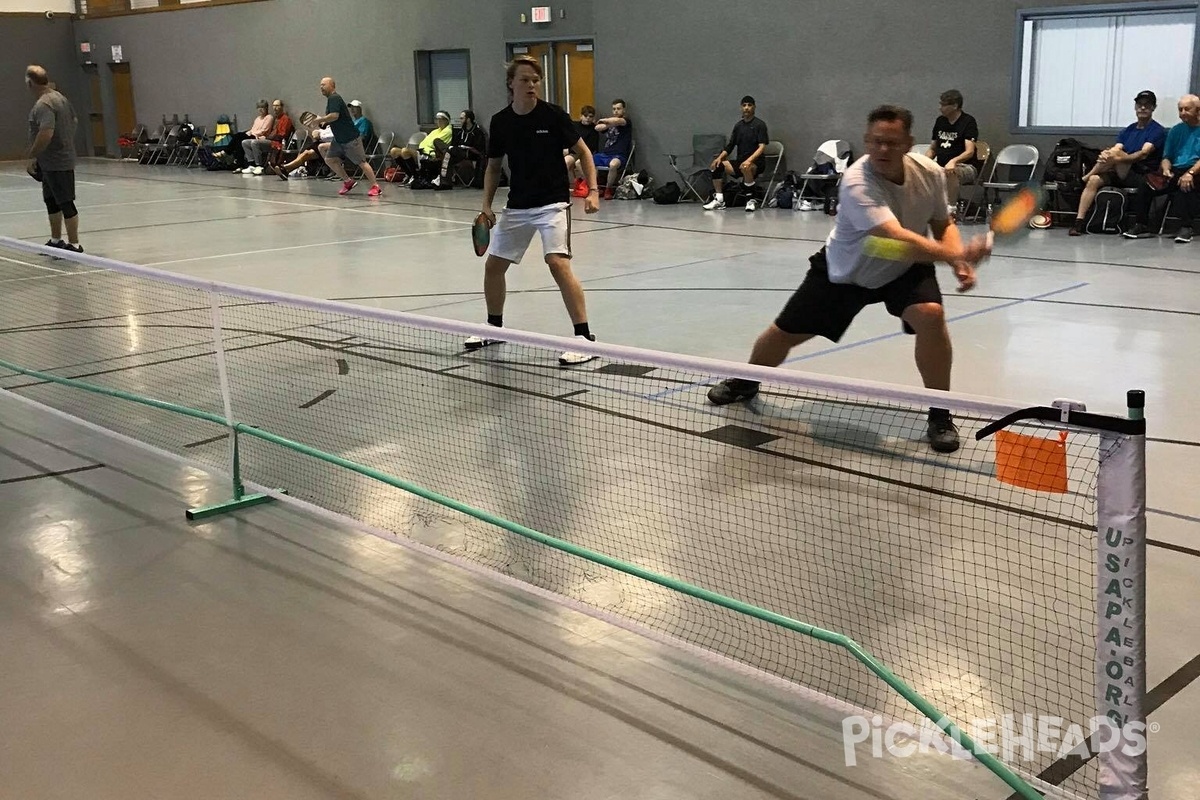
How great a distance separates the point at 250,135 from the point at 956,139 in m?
16.6

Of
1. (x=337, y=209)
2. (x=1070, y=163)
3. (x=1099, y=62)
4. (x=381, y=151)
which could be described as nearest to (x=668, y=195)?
(x=337, y=209)

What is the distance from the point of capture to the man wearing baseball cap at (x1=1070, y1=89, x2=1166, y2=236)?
1236 cm

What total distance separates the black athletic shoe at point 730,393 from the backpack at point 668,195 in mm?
11393

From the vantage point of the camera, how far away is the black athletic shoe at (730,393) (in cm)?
601

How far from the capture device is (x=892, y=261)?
5.13 metres

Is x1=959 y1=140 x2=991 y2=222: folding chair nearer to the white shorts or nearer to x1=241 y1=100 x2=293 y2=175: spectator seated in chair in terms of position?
the white shorts

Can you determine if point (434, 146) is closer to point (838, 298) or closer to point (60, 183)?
point (60, 183)

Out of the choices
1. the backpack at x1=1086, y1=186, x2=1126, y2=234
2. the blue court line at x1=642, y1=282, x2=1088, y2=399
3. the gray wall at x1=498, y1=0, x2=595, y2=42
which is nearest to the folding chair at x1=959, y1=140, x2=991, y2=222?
the backpack at x1=1086, y1=186, x2=1126, y2=234

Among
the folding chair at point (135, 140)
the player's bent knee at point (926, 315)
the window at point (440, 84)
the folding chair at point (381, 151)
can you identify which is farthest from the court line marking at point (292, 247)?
the folding chair at point (135, 140)

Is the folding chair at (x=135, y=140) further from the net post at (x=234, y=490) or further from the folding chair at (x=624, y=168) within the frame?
the net post at (x=234, y=490)

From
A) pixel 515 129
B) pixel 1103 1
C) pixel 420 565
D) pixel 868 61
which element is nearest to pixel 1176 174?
pixel 1103 1

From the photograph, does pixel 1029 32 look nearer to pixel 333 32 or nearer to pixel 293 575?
pixel 293 575

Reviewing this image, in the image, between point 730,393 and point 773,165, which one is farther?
point 773,165

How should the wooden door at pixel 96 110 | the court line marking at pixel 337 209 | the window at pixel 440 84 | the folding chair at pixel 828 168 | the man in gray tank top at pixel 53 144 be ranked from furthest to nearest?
the wooden door at pixel 96 110
the window at pixel 440 84
the folding chair at pixel 828 168
the court line marking at pixel 337 209
the man in gray tank top at pixel 53 144
